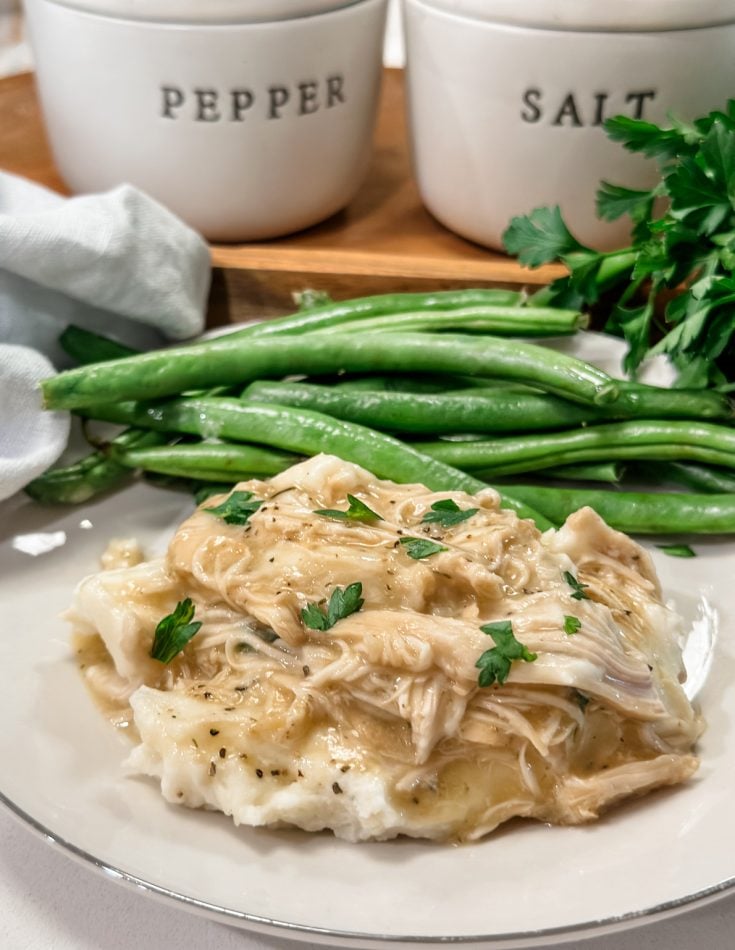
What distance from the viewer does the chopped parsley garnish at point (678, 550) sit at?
2.13 meters

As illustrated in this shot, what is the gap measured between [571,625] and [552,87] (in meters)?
1.62

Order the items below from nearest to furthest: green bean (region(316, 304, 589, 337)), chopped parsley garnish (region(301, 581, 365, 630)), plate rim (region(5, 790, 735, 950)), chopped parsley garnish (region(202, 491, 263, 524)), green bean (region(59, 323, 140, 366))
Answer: plate rim (region(5, 790, 735, 950)) < chopped parsley garnish (region(301, 581, 365, 630)) < chopped parsley garnish (region(202, 491, 263, 524)) < green bean (region(316, 304, 589, 337)) < green bean (region(59, 323, 140, 366))

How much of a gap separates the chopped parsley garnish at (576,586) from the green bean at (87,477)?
1.08 m

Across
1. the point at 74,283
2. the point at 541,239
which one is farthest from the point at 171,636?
the point at 541,239

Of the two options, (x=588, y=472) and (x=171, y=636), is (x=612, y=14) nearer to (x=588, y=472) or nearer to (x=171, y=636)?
(x=588, y=472)

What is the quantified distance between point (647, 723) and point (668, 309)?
1098 mm

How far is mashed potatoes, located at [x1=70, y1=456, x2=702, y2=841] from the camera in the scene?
1539mm

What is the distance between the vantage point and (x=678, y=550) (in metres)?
2.14

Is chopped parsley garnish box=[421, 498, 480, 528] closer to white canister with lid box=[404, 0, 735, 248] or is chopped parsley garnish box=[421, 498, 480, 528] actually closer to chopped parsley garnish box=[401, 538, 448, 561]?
chopped parsley garnish box=[401, 538, 448, 561]

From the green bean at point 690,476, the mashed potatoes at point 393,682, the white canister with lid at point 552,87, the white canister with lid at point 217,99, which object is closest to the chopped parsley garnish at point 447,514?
the mashed potatoes at point 393,682

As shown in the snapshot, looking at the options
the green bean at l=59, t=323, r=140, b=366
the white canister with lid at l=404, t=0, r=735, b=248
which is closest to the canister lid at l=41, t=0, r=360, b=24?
the white canister with lid at l=404, t=0, r=735, b=248

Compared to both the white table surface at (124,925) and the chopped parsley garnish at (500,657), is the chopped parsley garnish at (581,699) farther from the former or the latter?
the white table surface at (124,925)

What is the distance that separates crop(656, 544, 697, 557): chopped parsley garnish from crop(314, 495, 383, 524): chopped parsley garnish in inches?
27.1

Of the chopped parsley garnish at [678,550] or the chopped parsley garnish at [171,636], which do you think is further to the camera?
the chopped parsley garnish at [678,550]
